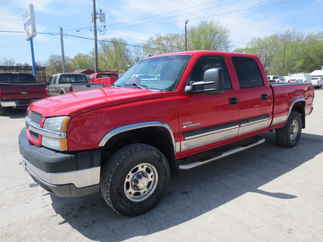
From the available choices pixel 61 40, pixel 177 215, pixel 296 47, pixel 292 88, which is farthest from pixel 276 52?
pixel 177 215

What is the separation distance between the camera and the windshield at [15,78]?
1020 cm

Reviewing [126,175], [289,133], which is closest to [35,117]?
[126,175]

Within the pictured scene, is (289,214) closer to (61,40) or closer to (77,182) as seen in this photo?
(77,182)

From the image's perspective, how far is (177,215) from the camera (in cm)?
267

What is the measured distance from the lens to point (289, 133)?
195 inches

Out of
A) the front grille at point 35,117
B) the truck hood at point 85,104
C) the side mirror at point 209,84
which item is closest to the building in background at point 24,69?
the front grille at point 35,117

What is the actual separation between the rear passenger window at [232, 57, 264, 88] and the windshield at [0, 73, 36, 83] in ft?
34.2

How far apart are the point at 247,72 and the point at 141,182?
2.66m

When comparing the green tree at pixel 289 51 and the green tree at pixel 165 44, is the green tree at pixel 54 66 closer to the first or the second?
the green tree at pixel 165 44

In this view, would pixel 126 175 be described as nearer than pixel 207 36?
Yes

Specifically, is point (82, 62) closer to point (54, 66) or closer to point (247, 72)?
point (54, 66)

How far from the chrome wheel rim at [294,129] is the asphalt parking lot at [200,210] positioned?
3.66 feet

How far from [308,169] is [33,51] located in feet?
59.5

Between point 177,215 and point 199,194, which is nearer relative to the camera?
point 177,215
